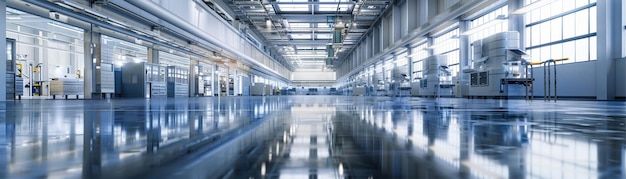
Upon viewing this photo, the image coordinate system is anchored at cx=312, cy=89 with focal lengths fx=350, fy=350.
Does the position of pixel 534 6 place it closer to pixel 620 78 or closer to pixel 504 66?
pixel 504 66

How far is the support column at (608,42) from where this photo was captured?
10.5m

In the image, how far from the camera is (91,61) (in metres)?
14.8

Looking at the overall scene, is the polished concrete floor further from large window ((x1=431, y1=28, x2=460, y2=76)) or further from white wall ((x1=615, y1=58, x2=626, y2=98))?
large window ((x1=431, y1=28, x2=460, y2=76))

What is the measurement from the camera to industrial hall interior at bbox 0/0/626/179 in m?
1.28

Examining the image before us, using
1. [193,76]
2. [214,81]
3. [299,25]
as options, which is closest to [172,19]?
[193,76]

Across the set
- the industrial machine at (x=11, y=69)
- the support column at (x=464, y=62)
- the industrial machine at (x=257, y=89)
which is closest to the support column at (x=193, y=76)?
the industrial machine at (x=257, y=89)

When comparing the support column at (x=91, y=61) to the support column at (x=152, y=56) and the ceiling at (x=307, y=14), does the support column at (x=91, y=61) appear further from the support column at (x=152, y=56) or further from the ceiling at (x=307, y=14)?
the ceiling at (x=307, y=14)

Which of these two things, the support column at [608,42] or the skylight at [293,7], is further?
the skylight at [293,7]

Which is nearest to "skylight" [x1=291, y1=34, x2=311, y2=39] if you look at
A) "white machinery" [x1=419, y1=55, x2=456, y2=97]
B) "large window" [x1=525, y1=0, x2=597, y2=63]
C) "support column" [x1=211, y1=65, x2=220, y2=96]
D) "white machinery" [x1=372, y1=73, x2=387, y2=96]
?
"white machinery" [x1=372, y1=73, x2=387, y2=96]

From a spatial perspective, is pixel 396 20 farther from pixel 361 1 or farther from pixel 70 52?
pixel 70 52

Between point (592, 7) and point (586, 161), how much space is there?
1359 centimetres

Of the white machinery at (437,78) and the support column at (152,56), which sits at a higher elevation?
the support column at (152,56)

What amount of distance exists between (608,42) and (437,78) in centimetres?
707

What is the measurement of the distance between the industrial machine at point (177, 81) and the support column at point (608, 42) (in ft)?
66.0
